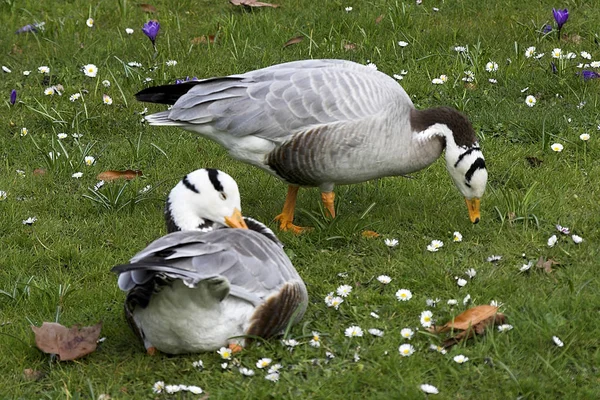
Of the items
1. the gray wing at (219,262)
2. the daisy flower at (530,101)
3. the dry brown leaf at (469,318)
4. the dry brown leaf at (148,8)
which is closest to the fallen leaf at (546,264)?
the dry brown leaf at (469,318)

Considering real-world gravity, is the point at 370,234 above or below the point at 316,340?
below

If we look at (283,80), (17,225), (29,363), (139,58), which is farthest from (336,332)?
(139,58)

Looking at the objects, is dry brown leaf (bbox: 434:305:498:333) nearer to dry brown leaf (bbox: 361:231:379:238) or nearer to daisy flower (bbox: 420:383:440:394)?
daisy flower (bbox: 420:383:440:394)

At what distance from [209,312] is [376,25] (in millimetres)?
4484

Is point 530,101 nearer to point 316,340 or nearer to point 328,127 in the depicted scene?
point 328,127

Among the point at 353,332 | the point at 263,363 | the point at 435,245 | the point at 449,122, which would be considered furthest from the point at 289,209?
the point at 263,363

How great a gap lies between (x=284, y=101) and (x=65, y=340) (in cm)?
187

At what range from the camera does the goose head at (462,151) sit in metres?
5.18

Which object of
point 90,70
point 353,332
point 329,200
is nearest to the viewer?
point 353,332

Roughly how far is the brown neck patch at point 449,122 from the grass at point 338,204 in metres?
0.45

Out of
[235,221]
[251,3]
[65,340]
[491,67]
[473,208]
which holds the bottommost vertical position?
[251,3]

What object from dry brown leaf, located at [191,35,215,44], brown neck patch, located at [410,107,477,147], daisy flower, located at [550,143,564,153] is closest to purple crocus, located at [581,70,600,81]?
daisy flower, located at [550,143,564,153]

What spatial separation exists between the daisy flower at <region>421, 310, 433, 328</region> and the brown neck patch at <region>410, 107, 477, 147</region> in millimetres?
1286

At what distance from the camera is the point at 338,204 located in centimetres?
575
